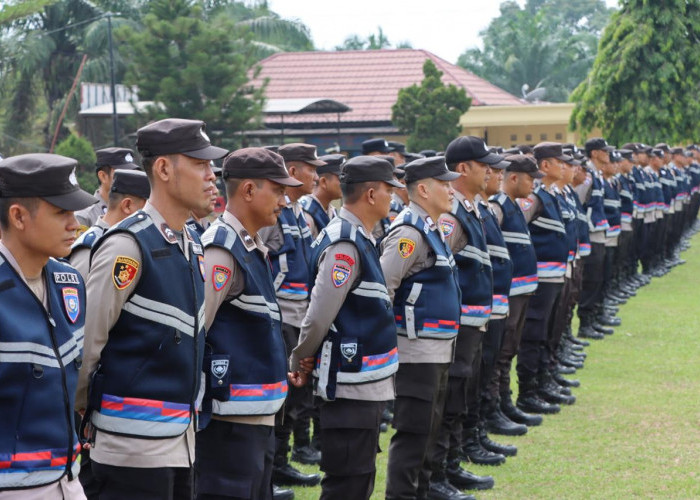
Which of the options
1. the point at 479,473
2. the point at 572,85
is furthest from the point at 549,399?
the point at 572,85

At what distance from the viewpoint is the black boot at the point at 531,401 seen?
953 cm

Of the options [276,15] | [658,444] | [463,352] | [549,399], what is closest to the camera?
[463,352]

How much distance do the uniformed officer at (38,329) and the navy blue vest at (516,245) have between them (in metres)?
5.45

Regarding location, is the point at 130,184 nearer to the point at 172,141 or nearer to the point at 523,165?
the point at 172,141

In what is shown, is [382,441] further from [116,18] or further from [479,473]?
[116,18]

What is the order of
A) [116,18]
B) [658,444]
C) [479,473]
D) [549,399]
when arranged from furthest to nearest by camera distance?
[116,18], [549,399], [658,444], [479,473]

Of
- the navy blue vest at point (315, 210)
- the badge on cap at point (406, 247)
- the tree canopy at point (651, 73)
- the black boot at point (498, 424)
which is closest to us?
the badge on cap at point (406, 247)

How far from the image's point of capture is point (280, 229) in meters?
7.74

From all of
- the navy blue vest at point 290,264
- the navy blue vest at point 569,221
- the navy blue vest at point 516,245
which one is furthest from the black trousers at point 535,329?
the navy blue vest at point 290,264

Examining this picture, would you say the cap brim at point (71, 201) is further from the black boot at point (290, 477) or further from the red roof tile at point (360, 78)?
the red roof tile at point (360, 78)

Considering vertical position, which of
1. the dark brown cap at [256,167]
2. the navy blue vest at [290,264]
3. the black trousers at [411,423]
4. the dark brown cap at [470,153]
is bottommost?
the black trousers at [411,423]

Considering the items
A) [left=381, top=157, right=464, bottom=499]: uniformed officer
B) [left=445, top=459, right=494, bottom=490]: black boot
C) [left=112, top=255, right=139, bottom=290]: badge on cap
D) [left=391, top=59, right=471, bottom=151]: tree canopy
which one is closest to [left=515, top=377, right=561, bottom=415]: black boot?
[left=445, top=459, right=494, bottom=490]: black boot

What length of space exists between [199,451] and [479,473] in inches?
140

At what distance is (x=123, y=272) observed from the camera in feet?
12.9
